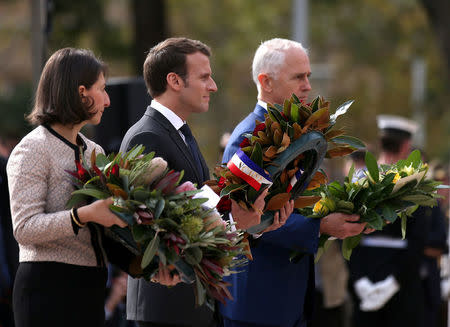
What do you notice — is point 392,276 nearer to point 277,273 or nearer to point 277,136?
point 277,273

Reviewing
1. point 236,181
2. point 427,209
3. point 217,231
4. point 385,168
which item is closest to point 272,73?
point 385,168

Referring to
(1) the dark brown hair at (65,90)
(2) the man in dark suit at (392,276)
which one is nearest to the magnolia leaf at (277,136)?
(1) the dark brown hair at (65,90)

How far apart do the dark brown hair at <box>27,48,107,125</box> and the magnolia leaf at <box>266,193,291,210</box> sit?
0.95m

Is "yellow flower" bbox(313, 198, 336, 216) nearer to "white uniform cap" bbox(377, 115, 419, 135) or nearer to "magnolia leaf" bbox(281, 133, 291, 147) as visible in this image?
"magnolia leaf" bbox(281, 133, 291, 147)

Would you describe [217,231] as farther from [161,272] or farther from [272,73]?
[272,73]

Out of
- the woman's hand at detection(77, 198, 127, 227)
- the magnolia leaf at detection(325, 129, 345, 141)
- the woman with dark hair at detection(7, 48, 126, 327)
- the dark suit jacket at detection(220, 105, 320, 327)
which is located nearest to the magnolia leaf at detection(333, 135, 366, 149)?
the magnolia leaf at detection(325, 129, 345, 141)

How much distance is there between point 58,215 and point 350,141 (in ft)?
4.71

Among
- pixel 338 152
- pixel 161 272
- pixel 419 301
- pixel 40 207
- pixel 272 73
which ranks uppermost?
pixel 272 73

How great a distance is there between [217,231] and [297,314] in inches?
50.7

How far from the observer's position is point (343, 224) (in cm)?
443

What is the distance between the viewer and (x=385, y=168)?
182 inches

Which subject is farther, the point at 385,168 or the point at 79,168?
the point at 385,168

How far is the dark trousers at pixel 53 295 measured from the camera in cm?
327

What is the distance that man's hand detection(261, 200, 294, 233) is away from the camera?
158 inches
